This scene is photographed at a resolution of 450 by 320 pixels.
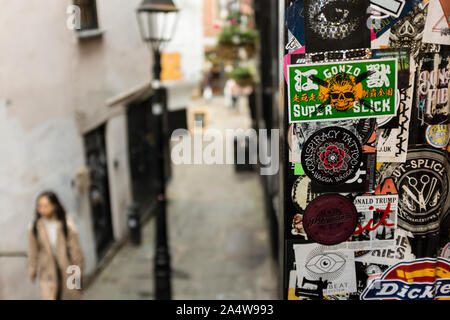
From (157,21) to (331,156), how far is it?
13.4 ft

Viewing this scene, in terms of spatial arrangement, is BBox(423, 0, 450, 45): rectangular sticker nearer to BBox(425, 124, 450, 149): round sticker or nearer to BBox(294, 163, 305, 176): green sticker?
BBox(425, 124, 450, 149): round sticker

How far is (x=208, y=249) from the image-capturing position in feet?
29.1

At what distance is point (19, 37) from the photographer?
369 centimetres

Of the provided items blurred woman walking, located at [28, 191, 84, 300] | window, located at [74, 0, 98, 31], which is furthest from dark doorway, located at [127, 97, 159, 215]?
window, located at [74, 0, 98, 31]

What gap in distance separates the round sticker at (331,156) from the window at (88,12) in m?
1.66

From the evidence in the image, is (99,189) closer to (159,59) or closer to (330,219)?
(159,59)

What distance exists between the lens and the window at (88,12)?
9.42ft

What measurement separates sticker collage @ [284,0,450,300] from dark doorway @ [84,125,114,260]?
16.9 ft

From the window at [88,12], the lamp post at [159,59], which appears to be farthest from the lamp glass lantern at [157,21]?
the window at [88,12]

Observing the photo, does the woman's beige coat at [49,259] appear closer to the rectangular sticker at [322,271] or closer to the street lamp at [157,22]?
the rectangular sticker at [322,271]

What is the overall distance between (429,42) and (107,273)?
612cm

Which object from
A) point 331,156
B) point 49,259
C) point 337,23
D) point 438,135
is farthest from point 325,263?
point 49,259
